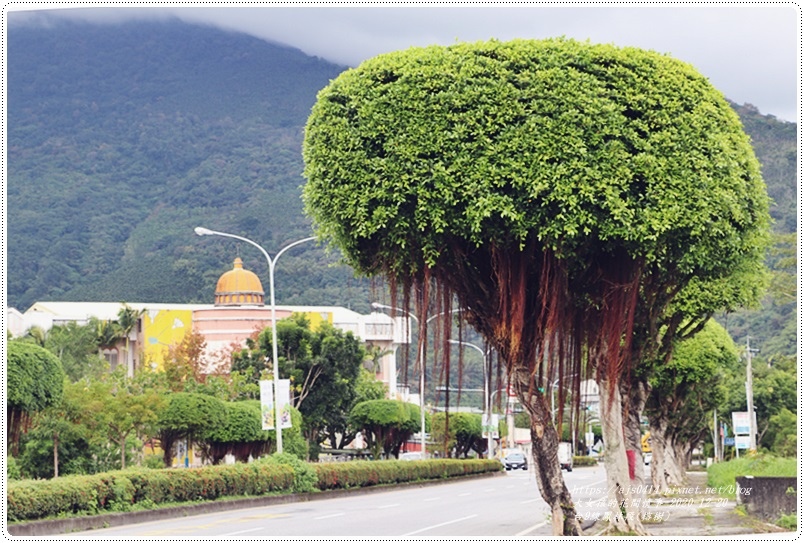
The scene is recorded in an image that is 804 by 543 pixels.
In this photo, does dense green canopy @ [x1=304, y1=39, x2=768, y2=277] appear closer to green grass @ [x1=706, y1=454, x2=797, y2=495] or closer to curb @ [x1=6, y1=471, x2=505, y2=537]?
green grass @ [x1=706, y1=454, x2=797, y2=495]

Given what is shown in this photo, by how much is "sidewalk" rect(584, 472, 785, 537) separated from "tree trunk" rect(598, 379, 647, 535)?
0.31 m

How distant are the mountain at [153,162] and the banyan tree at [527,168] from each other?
2001 inches

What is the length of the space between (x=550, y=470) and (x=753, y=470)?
10.9m

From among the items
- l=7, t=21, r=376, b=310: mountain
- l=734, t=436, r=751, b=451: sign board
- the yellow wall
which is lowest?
l=734, t=436, r=751, b=451: sign board

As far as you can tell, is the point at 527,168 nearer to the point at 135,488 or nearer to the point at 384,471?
the point at 135,488

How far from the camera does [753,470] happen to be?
23.9 meters

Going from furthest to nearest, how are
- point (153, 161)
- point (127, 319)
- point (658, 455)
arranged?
point (153, 161), point (127, 319), point (658, 455)

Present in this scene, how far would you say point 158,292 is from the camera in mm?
101312

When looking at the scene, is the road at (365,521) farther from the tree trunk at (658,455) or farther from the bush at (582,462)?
the bush at (582,462)

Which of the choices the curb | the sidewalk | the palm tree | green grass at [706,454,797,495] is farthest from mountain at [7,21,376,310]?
the sidewalk

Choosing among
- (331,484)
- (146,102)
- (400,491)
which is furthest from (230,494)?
(146,102)

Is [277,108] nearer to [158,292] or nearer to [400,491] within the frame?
[158,292]

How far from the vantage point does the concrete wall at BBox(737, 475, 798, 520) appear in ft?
55.7

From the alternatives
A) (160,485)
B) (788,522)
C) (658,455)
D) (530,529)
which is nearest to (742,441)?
(658,455)
